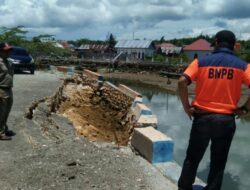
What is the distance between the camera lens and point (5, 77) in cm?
793

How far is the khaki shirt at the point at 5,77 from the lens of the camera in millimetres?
7906

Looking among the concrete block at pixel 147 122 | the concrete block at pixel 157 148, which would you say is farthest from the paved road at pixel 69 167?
the concrete block at pixel 147 122

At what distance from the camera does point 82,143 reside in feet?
25.7

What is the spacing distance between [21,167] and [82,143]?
1.64 m

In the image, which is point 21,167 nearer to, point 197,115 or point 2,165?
point 2,165

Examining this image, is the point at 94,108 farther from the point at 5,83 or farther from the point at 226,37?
the point at 226,37

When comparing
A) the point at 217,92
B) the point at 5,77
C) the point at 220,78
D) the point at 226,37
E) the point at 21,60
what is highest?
the point at 226,37

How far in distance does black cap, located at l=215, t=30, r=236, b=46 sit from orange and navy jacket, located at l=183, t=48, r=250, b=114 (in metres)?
0.10

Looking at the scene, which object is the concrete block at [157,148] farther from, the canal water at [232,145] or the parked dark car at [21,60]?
the parked dark car at [21,60]

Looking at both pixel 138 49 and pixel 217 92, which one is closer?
pixel 217 92

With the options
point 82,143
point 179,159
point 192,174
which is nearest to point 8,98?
point 82,143

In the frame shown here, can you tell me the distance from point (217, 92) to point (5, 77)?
14.7 ft

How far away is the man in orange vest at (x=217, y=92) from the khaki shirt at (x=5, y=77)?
4.08 m

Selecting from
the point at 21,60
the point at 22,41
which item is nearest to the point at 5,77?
the point at 21,60
